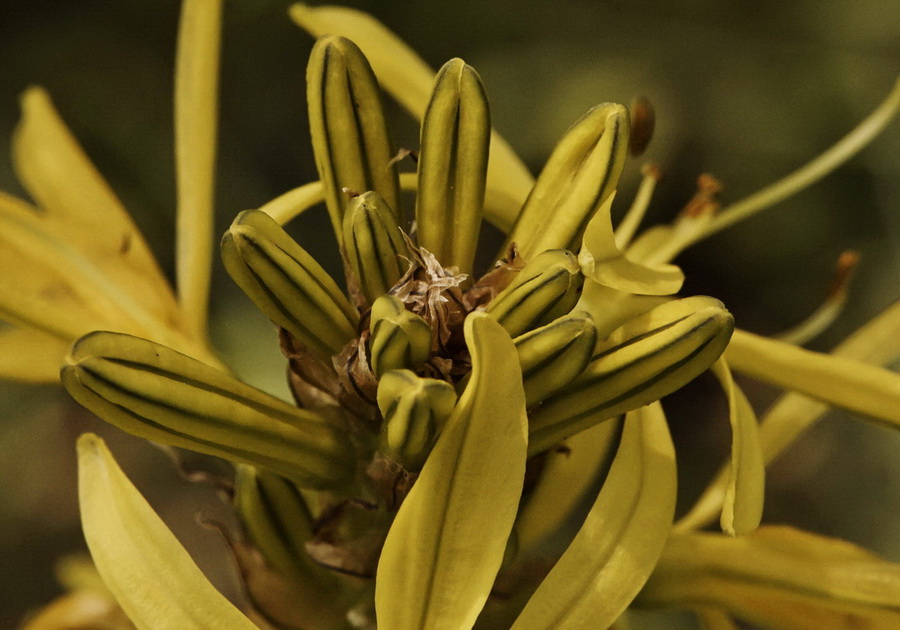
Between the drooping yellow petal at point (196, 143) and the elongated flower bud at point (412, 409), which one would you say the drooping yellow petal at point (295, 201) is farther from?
the elongated flower bud at point (412, 409)

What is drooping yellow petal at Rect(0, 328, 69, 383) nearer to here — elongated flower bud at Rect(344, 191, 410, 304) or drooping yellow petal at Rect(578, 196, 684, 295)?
elongated flower bud at Rect(344, 191, 410, 304)

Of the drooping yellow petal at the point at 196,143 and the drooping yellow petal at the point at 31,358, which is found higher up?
the drooping yellow petal at the point at 196,143

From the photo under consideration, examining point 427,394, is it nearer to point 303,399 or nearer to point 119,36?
point 303,399

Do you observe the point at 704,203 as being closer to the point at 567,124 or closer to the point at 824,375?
the point at 824,375

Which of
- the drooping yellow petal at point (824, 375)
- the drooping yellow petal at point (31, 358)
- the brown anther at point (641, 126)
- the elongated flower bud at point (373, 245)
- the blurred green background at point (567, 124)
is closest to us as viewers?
the elongated flower bud at point (373, 245)

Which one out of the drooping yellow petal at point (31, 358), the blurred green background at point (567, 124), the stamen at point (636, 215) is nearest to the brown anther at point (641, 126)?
the stamen at point (636, 215)

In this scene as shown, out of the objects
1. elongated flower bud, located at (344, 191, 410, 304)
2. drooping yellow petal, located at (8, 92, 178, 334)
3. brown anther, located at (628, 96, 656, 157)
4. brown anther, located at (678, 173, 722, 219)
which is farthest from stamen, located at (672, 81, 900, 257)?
drooping yellow petal, located at (8, 92, 178, 334)

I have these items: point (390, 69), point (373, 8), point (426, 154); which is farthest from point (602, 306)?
point (373, 8)
